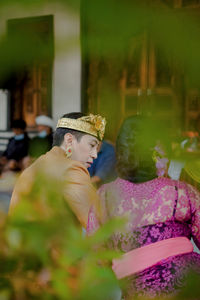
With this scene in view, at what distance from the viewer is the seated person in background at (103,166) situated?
418 cm

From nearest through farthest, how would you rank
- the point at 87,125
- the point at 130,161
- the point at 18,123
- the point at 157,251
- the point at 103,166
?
the point at 157,251 → the point at 130,161 → the point at 87,125 → the point at 103,166 → the point at 18,123

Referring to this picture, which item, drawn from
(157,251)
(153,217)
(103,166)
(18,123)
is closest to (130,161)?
(153,217)

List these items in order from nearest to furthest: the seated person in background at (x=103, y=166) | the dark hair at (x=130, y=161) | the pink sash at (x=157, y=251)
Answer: the pink sash at (x=157, y=251), the dark hair at (x=130, y=161), the seated person in background at (x=103, y=166)

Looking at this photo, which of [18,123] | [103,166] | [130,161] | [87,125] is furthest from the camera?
[18,123]

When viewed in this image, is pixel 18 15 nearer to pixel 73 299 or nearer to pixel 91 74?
pixel 73 299

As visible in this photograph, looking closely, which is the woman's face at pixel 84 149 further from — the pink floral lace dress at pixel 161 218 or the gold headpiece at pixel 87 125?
the pink floral lace dress at pixel 161 218

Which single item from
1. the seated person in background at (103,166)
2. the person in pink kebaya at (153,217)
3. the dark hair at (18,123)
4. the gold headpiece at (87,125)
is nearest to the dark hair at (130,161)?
the person in pink kebaya at (153,217)

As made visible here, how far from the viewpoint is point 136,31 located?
0.54 m

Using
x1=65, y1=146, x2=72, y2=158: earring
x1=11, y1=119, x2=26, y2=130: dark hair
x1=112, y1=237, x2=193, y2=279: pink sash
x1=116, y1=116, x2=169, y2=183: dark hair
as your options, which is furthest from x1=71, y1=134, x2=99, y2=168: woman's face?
x1=11, y1=119, x2=26, y2=130: dark hair

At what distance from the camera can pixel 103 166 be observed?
4238 mm

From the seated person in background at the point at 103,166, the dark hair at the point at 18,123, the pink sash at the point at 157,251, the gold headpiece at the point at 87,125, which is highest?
the gold headpiece at the point at 87,125

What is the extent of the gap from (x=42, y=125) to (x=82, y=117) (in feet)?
10.9

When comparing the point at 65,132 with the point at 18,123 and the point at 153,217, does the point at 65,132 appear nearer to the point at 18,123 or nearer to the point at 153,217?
the point at 153,217

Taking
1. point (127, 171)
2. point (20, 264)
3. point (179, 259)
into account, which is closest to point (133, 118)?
point (127, 171)
